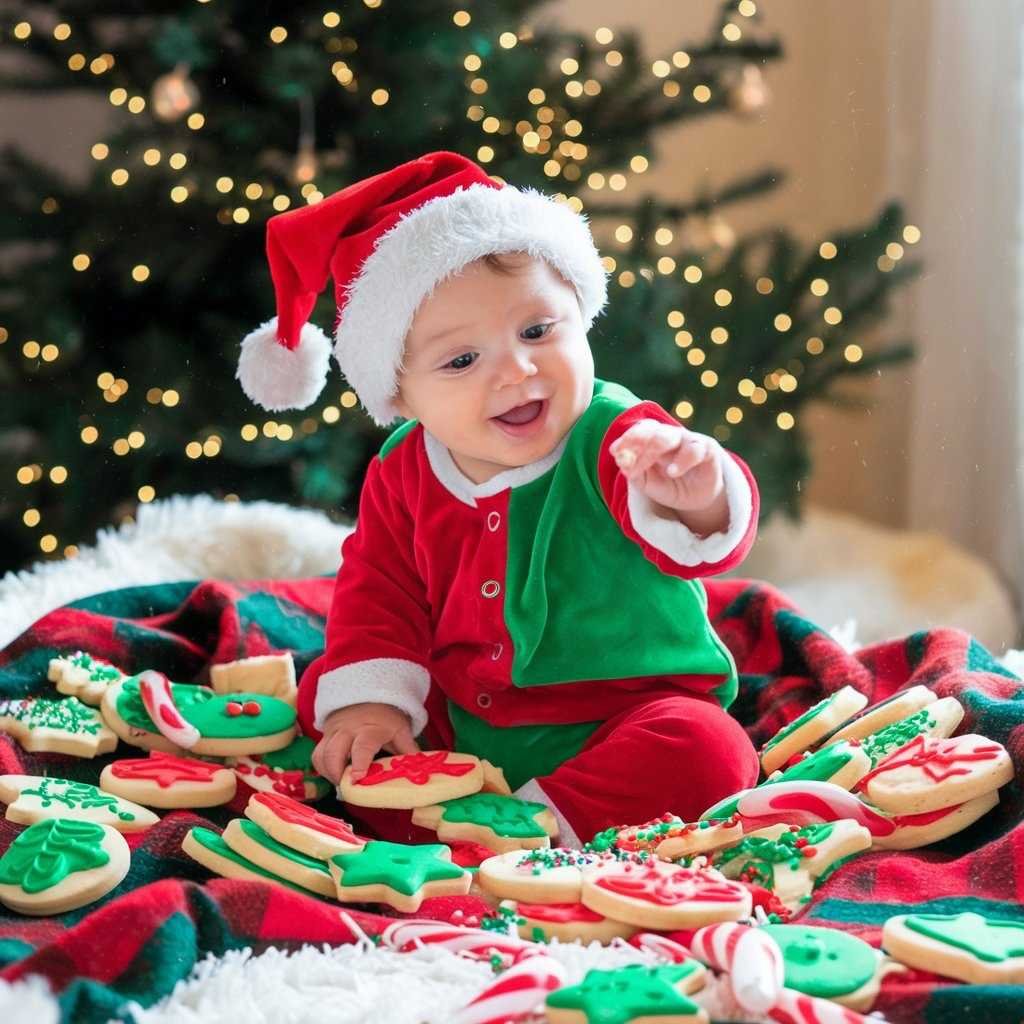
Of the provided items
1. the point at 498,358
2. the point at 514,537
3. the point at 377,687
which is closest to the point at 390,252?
the point at 498,358

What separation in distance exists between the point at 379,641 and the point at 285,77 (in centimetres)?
90

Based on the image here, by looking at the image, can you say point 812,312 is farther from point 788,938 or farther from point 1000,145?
point 788,938

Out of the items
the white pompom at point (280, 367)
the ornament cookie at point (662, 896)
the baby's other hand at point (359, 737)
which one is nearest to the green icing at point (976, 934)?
the ornament cookie at point (662, 896)

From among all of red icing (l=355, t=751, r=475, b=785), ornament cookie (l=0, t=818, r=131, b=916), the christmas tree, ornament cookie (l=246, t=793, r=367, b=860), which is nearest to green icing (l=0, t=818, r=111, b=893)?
ornament cookie (l=0, t=818, r=131, b=916)

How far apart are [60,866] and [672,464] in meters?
0.50

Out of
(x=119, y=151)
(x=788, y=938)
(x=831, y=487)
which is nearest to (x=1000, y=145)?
(x=831, y=487)

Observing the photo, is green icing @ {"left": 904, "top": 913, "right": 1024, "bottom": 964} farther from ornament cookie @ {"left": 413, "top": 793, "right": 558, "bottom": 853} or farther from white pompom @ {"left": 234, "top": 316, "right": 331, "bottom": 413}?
white pompom @ {"left": 234, "top": 316, "right": 331, "bottom": 413}

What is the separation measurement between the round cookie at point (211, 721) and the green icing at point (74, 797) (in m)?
0.15

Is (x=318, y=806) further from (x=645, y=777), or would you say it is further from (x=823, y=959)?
(x=823, y=959)

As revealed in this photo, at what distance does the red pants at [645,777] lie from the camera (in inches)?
44.0

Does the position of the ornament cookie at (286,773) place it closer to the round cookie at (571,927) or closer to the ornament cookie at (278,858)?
the ornament cookie at (278,858)

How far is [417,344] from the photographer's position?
1.18 m

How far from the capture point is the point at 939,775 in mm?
1021

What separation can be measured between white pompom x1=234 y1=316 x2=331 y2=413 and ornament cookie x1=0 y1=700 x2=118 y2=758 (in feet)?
1.05
